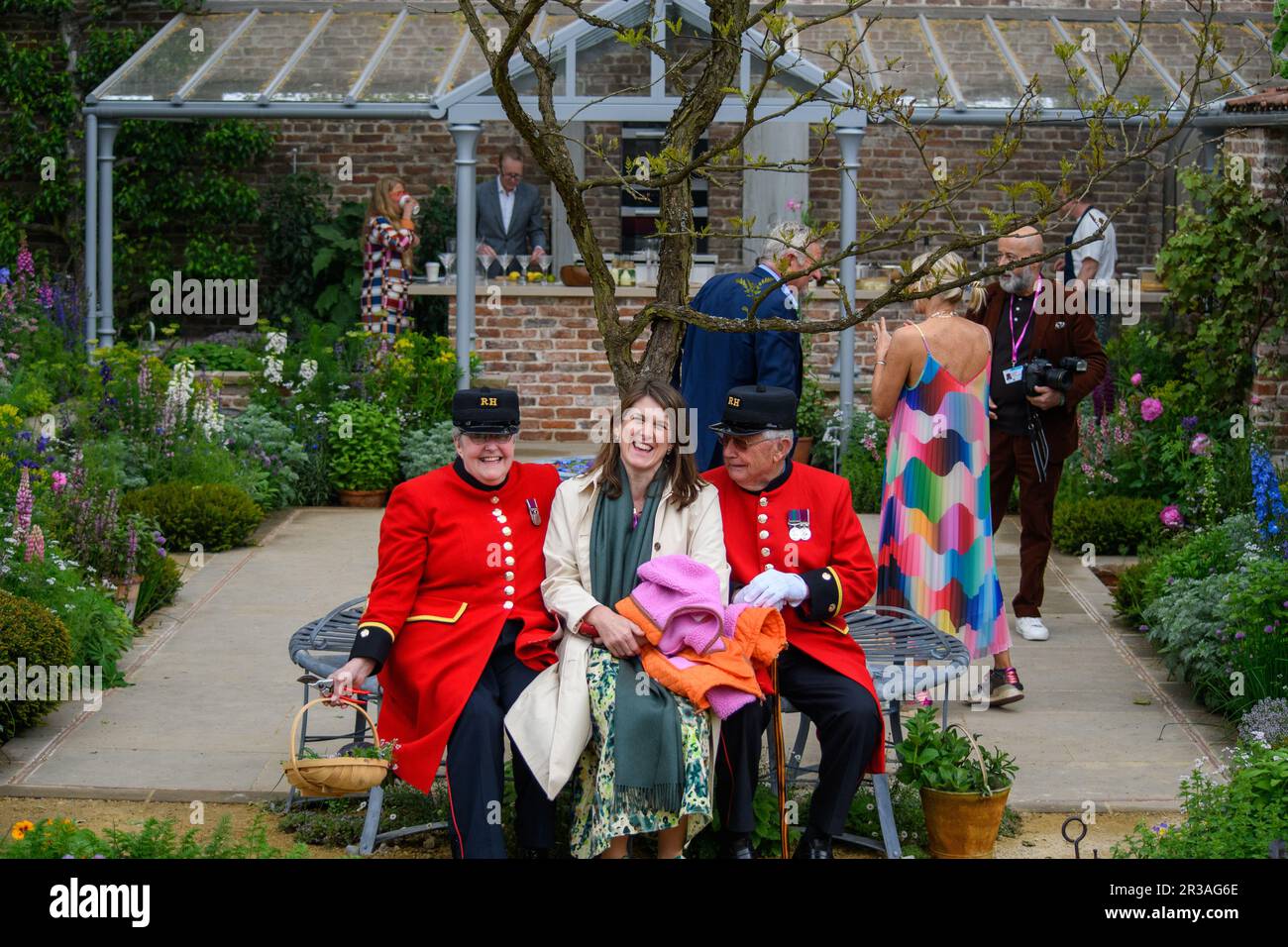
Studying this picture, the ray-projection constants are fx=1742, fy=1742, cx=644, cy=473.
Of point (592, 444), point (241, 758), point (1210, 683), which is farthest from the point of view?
point (592, 444)

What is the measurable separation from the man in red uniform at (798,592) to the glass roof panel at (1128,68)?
7338 millimetres

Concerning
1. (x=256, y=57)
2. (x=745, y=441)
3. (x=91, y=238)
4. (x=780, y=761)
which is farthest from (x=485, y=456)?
(x=256, y=57)

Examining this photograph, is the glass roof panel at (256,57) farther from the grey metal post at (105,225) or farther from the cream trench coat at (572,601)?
the cream trench coat at (572,601)

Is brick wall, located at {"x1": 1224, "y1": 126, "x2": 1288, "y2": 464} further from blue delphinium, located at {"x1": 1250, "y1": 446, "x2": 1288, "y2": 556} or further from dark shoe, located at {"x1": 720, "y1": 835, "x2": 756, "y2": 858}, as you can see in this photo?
dark shoe, located at {"x1": 720, "y1": 835, "x2": 756, "y2": 858}

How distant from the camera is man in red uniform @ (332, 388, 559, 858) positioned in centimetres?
489

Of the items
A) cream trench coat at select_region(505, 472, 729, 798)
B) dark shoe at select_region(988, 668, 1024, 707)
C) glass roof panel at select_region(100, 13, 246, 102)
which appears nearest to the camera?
cream trench coat at select_region(505, 472, 729, 798)

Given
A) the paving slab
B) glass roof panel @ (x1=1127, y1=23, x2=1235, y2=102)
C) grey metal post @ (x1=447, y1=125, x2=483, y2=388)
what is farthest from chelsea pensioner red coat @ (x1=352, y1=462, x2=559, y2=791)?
glass roof panel @ (x1=1127, y1=23, x2=1235, y2=102)

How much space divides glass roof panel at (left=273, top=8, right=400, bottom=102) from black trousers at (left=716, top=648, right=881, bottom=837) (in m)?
8.25

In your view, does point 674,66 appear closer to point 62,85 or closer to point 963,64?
point 963,64

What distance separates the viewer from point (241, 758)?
20.3 feet

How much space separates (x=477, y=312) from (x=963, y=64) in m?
4.05

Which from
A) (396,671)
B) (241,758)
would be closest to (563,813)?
(396,671)

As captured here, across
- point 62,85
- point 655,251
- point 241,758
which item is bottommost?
point 241,758

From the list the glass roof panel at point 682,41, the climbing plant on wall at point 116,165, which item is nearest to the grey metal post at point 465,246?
the glass roof panel at point 682,41
